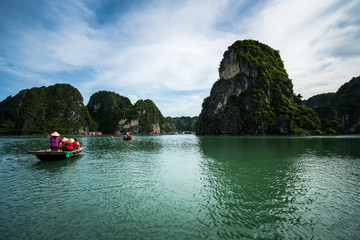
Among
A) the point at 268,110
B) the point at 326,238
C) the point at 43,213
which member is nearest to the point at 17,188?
the point at 43,213

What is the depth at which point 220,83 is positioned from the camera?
405 feet

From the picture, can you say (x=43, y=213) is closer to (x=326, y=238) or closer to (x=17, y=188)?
(x=17, y=188)

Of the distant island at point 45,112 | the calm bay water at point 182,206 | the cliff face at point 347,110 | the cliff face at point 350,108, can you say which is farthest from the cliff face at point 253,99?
the distant island at point 45,112

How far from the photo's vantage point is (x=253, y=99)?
106m

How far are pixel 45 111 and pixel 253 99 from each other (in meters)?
171

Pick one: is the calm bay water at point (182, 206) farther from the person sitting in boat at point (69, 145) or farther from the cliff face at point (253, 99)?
the cliff face at point (253, 99)

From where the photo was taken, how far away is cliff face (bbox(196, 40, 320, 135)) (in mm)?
101375

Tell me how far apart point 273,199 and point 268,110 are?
108712mm

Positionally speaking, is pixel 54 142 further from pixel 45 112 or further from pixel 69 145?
pixel 45 112

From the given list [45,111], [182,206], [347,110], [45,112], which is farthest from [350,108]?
[45,111]

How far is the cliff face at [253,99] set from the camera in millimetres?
101375

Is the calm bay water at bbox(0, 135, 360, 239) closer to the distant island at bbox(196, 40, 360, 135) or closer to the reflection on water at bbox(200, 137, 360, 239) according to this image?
the reflection on water at bbox(200, 137, 360, 239)

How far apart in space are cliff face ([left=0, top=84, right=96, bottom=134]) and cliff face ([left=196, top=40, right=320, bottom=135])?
405ft

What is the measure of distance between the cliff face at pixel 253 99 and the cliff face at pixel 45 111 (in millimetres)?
123353
